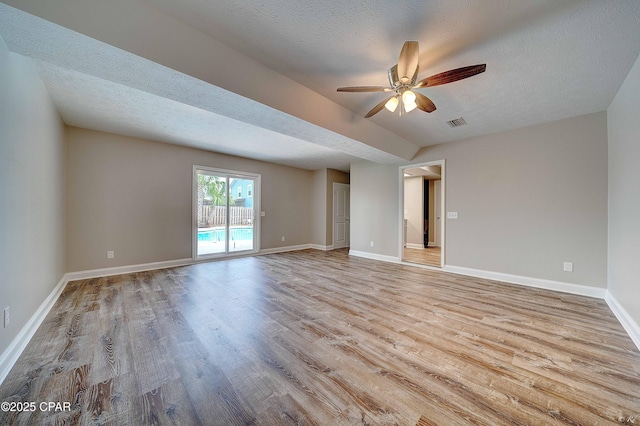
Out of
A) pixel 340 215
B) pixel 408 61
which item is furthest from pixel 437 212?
pixel 408 61

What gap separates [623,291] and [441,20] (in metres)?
3.38

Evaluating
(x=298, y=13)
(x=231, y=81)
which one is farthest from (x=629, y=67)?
(x=231, y=81)

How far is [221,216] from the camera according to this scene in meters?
5.81

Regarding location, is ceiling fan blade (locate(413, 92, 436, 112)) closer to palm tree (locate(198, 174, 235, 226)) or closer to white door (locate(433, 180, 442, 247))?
palm tree (locate(198, 174, 235, 226))

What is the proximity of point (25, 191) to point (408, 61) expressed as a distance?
3619mm

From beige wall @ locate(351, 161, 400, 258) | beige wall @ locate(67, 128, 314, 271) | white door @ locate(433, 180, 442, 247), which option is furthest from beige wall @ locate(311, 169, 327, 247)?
white door @ locate(433, 180, 442, 247)

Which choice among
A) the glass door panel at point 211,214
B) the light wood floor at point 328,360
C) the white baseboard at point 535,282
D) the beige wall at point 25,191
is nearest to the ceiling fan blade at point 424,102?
the light wood floor at point 328,360

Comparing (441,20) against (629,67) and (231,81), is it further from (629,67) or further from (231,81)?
(629,67)

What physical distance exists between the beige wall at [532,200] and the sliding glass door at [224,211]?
14.6 feet

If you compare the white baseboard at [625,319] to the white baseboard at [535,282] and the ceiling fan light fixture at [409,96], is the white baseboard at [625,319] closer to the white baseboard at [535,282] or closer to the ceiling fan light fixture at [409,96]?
the white baseboard at [535,282]

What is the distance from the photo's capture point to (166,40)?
5.88ft

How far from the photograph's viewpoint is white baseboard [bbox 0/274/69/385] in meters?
1.64

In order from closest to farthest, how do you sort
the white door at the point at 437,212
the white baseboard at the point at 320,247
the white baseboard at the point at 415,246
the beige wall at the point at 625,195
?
the beige wall at the point at 625,195, the white baseboard at the point at 320,247, the white baseboard at the point at 415,246, the white door at the point at 437,212

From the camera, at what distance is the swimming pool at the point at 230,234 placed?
5.57 meters
